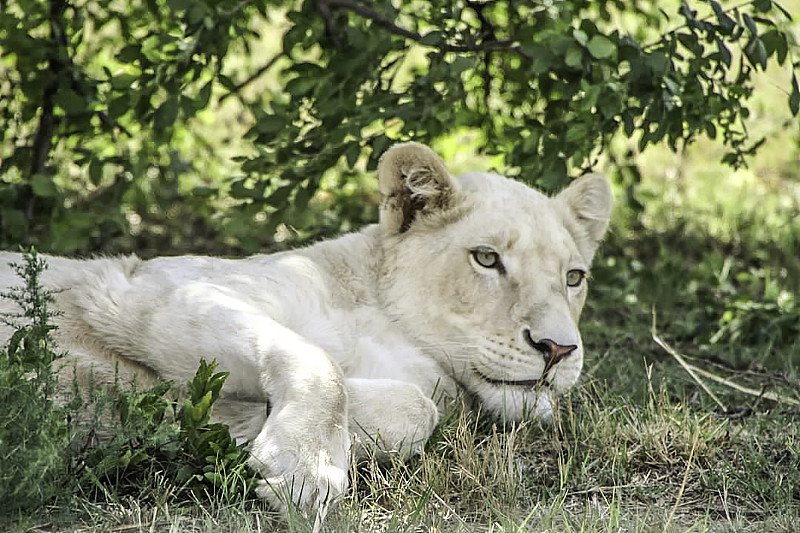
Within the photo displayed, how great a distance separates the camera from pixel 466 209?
383 centimetres

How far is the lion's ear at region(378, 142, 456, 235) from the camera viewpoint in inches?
148

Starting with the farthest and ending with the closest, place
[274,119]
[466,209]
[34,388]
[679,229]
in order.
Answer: [679,229]
[274,119]
[466,209]
[34,388]

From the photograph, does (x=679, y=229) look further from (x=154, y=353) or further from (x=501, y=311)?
(x=154, y=353)

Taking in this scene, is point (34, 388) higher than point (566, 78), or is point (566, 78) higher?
point (566, 78)

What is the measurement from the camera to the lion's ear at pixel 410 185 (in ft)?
12.3

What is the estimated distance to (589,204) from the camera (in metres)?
4.16

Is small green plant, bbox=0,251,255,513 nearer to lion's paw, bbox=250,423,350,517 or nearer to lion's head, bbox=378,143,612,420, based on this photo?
lion's paw, bbox=250,423,350,517

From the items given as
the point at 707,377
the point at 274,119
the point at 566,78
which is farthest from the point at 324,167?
the point at 707,377

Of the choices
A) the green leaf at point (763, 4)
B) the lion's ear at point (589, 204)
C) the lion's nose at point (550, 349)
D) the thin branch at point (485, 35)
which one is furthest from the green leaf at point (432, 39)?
the lion's nose at point (550, 349)

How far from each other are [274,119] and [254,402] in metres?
1.98

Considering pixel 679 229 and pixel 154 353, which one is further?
pixel 679 229

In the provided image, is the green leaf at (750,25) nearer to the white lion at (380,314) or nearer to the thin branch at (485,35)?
the white lion at (380,314)

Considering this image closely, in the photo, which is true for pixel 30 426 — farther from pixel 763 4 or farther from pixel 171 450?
pixel 763 4

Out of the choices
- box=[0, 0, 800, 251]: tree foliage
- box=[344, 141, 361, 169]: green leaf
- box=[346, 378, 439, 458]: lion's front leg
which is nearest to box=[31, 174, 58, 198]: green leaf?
box=[0, 0, 800, 251]: tree foliage
